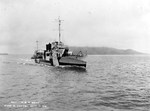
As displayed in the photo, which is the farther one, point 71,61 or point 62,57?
point 62,57

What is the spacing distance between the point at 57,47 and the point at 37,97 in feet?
151

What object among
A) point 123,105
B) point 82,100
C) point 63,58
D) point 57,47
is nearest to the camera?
point 123,105

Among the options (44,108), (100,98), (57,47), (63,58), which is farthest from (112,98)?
(57,47)

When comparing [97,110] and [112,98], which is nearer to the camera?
[97,110]

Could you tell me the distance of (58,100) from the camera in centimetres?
1930

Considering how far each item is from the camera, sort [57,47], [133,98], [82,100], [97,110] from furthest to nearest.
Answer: [57,47] < [133,98] < [82,100] < [97,110]

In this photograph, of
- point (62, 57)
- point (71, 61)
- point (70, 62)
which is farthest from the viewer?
point (62, 57)

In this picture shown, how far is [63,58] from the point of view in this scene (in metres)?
59.5

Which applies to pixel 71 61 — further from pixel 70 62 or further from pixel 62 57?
pixel 62 57

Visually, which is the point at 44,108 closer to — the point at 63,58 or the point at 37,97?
the point at 37,97

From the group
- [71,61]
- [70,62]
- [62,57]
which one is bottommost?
[70,62]

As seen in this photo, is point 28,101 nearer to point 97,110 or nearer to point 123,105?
point 97,110

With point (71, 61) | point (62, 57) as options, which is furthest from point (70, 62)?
point (62, 57)

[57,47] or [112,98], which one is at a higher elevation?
[57,47]
